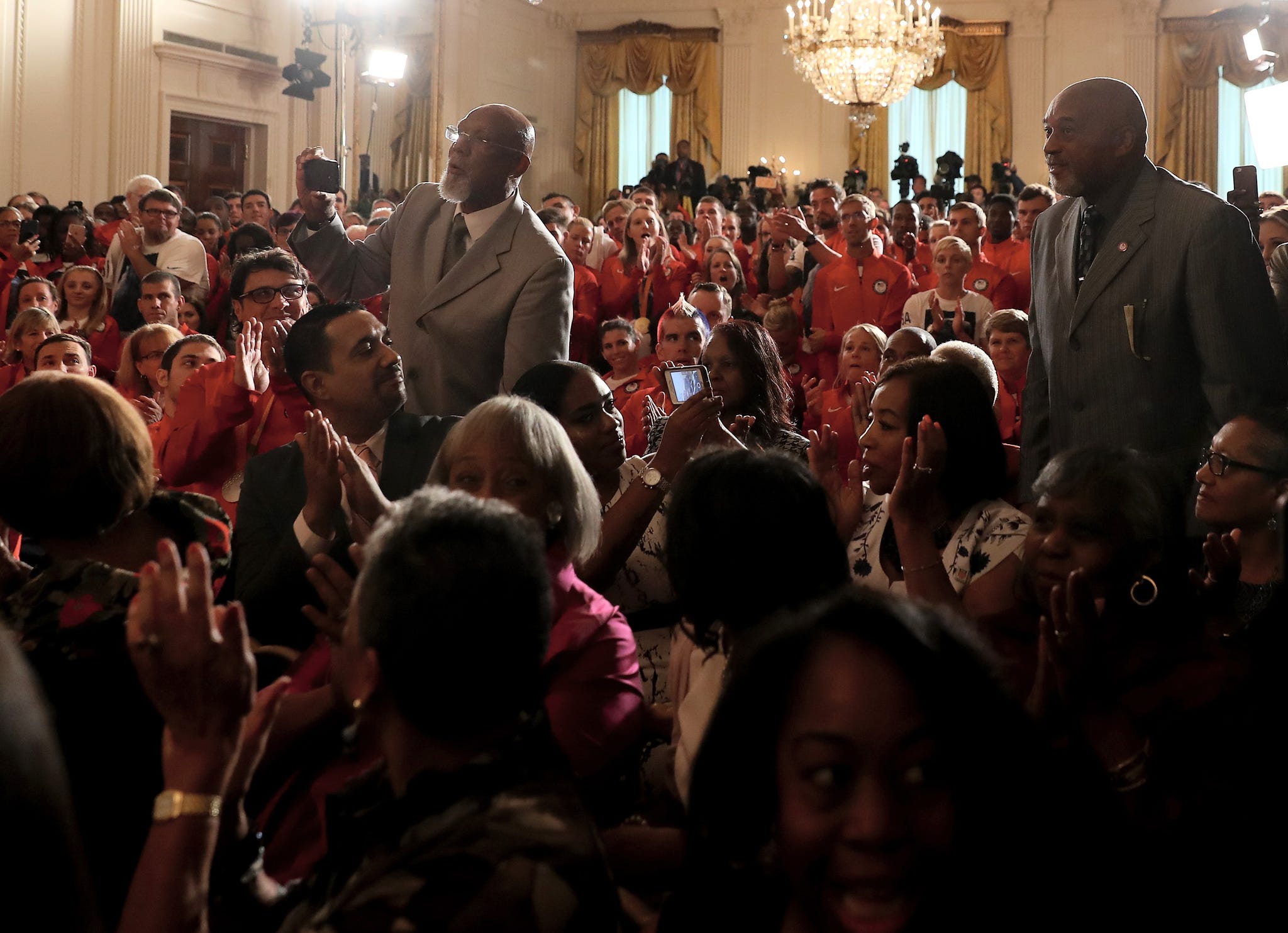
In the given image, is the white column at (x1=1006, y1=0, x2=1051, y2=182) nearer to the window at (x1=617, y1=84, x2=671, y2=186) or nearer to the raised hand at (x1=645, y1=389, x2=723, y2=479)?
the window at (x1=617, y1=84, x2=671, y2=186)

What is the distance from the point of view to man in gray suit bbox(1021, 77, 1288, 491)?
277 centimetres

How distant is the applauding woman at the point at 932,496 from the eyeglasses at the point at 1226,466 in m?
0.35

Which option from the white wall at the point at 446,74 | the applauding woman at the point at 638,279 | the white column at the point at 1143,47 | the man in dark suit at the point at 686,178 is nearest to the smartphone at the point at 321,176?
the applauding woman at the point at 638,279

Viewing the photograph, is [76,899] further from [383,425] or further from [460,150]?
[460,150]

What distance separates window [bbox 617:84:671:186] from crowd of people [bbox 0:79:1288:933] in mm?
13914

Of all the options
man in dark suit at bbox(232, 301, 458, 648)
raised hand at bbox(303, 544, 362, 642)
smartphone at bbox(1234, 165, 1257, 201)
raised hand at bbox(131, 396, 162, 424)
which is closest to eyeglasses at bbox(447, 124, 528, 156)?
man in dark suit at bbox(232, 301, 458, 648)

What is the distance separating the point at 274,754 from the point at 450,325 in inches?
66.0

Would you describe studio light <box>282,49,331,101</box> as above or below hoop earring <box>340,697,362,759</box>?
above

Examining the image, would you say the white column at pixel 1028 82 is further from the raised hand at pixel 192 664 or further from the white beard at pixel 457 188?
the raised hand at pixel 192 664

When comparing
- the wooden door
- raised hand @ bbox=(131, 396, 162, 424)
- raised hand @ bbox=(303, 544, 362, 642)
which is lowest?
raised hand @ bbox=(303, 544, 362, 642)

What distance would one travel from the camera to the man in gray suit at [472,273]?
3277 mm

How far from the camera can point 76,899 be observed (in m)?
0.62

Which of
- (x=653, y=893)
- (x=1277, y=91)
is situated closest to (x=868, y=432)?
(x=653, y=893)

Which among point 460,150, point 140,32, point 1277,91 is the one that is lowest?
point 460,150
